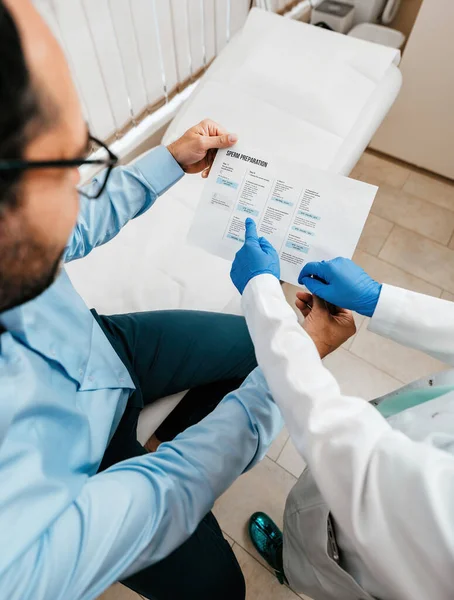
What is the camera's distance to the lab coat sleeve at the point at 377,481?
1.51ft

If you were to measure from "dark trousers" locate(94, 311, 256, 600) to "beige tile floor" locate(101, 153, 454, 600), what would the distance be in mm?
375

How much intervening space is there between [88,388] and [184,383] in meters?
0.31

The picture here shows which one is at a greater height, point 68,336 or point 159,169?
point 159,169

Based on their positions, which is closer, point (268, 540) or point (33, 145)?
point (33, 145)

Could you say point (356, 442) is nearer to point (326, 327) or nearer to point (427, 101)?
point (326, 327)

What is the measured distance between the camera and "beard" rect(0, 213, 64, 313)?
1.41 feet

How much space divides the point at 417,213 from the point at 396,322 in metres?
1.44

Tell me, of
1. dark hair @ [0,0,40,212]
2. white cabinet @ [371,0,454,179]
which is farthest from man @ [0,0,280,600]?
white cabinet @ [371,0,454,179]

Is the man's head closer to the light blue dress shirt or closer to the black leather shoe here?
the light blue dress shirt

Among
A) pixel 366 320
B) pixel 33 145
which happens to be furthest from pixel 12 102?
pixel 366 320

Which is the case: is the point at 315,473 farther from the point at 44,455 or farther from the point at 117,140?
the point at 117,140

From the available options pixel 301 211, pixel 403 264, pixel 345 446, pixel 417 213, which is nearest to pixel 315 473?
pixel 345 446

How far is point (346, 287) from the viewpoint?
2.80 ft

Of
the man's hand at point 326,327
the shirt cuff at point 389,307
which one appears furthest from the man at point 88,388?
the shirt cuff at point 389,307
